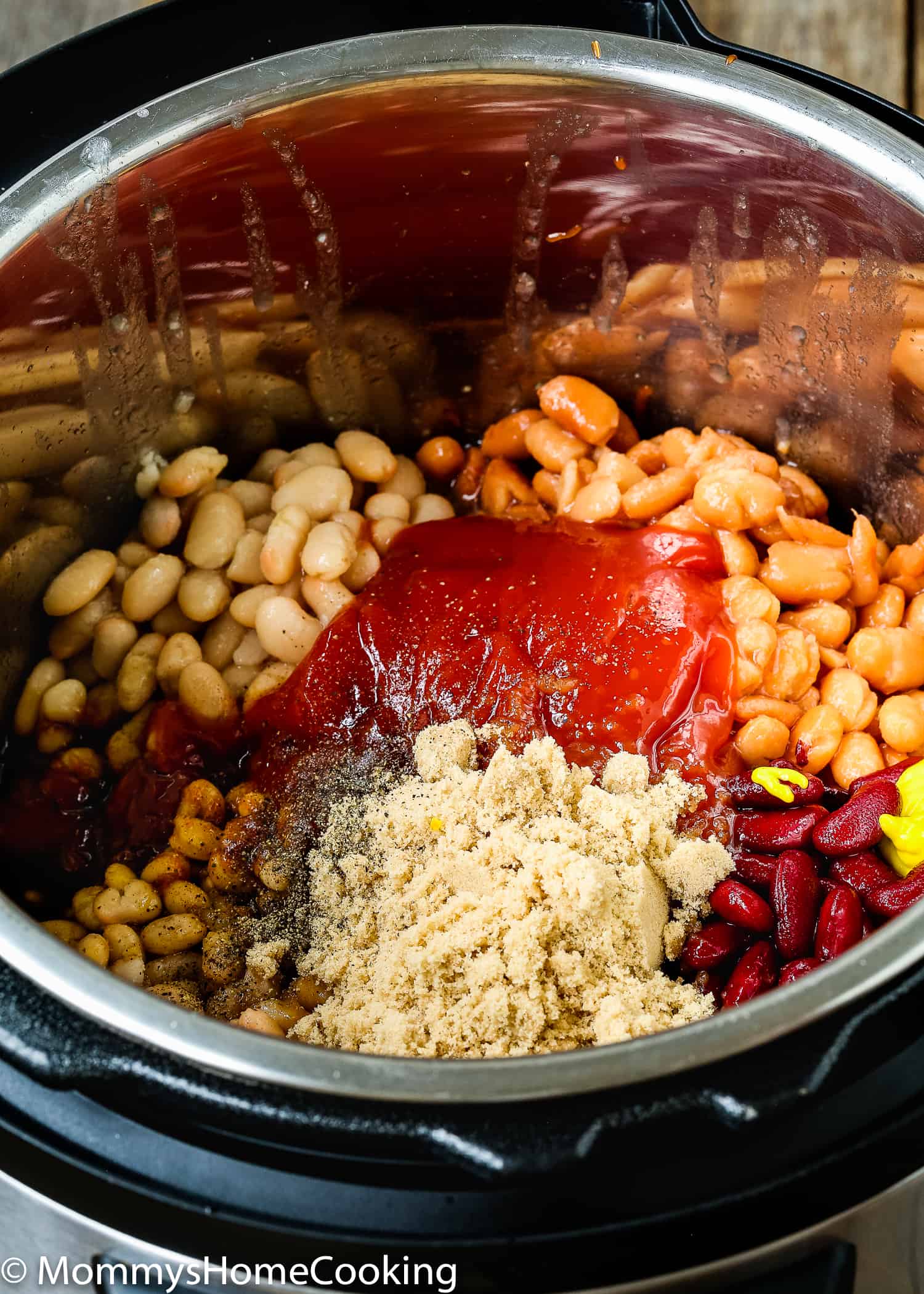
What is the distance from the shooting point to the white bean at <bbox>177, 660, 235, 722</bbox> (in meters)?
A: 1.03

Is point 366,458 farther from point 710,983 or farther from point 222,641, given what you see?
point 710,983

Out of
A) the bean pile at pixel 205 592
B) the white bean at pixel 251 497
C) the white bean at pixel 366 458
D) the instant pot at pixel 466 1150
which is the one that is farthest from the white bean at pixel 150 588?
the instant pot at pixel 466 1150

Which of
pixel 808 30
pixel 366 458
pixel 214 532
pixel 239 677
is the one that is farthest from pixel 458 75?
pixel 808 30

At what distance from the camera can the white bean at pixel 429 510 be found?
1191mm

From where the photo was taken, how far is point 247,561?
1.11 metres

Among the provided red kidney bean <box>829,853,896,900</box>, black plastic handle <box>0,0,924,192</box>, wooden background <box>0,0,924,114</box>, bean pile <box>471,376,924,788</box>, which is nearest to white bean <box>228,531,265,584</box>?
bean pile <box>471,376,924,788</box>

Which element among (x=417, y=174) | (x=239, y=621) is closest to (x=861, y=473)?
(x=417, y=174)

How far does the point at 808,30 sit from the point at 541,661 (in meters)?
1.10

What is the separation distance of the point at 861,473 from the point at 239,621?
0.63 metres

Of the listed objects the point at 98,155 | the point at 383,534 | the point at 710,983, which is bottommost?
the point at 710,983

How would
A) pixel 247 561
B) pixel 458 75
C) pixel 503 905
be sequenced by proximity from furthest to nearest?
pixel 247 561
pixel 458 75
pixel 503 905

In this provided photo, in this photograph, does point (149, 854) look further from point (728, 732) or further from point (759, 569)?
point (759, 569)

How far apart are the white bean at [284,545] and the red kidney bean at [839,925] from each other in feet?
1.85

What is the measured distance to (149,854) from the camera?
0.99 meters
